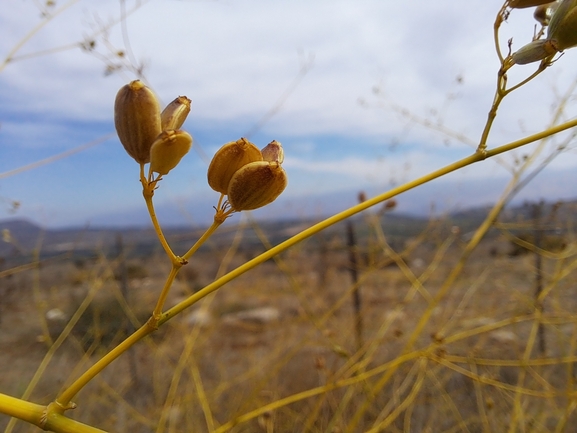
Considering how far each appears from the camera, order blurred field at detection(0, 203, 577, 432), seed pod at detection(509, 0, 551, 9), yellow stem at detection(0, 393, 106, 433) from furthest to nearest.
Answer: blurred field at detection(0, 203, 577, 432) → seed pod at detection(509, 0, 551, 9) → yellow stem at detection(0, 393, 106, 433)

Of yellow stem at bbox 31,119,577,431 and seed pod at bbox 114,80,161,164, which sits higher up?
seed pod at bbox 114,80,161,164

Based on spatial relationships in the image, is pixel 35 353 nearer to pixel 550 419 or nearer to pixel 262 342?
pixel 262 342

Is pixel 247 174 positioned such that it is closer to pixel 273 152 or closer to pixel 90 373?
pixel 273 152

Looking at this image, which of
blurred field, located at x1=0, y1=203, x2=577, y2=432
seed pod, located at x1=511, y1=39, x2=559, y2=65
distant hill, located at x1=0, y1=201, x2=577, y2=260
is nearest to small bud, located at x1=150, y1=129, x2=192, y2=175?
seed pod, located at x1=511, y1=39, x2=559, y2=65

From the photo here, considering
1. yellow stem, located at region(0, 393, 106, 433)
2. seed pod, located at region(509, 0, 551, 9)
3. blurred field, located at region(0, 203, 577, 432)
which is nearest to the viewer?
yellow stem, located at region(0, 393, 106, 433)

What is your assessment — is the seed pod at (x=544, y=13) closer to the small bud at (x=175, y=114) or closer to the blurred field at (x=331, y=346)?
the small bud at (x=175, y=114)

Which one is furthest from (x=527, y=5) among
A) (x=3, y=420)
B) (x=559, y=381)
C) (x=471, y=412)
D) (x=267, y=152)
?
(x=3, y=420)

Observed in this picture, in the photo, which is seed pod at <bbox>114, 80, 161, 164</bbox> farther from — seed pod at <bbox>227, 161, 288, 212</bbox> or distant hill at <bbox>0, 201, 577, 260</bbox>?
distant hill at <bbox>0, 201, 577, 260</bbox>
